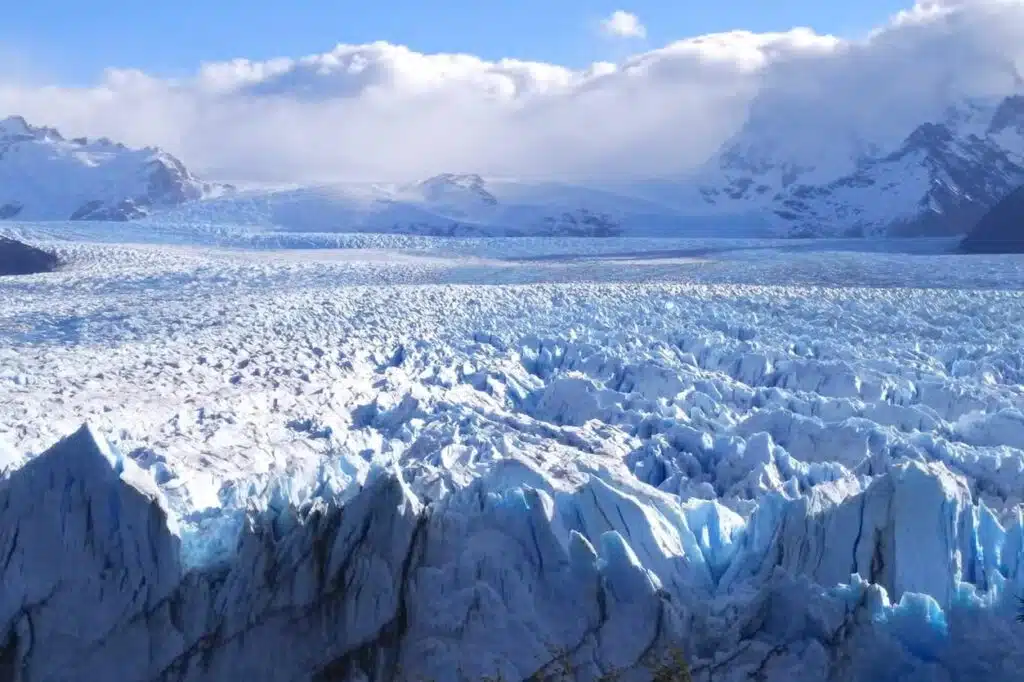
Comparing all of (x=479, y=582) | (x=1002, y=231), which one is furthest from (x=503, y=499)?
(x=1002, y=231)

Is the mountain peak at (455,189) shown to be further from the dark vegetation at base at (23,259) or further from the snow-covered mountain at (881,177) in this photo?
the dark vegetation at base at (23,259)

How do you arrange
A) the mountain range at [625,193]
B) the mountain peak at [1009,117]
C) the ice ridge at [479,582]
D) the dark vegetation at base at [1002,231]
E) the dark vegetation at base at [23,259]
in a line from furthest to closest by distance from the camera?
the mountain peak at [1009,117] < the mountain range at [625,193] < the dark vegetation at base at [1002,231] < the dark vegetation at base at [23,259] < the ice ridge at [479,582]

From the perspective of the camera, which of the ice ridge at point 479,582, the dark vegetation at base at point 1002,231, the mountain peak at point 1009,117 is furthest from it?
the mountain peak at point 1009,117

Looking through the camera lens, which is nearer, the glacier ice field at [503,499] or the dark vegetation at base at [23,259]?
the glacier ice field at [503,499]

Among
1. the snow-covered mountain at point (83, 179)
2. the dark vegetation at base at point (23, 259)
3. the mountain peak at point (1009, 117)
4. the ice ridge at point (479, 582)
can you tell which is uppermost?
the mountain peak at point (1009, 117)

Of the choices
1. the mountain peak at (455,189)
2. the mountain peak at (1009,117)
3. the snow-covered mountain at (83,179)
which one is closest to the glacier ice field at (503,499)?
the mountain peak at (455,189)

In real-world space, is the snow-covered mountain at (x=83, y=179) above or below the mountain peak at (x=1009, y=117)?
below

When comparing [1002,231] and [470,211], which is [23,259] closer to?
[1002,231]
